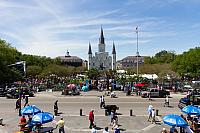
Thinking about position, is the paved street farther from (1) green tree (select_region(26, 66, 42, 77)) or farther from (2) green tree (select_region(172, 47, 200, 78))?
(1) green tree (select_region(26, 66, 42, 77))

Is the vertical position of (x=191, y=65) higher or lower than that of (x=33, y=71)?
higher

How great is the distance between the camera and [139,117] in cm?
2845

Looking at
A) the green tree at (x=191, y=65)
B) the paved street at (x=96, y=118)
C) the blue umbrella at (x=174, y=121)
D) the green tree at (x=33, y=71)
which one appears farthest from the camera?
the green tree at (x=33, y=71)

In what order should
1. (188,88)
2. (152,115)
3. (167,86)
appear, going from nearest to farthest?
(152,115), (188,88), (167,86)

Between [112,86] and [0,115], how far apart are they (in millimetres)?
29138

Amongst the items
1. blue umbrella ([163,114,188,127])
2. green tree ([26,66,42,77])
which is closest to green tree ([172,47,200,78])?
green tree ([26,66,42,77])

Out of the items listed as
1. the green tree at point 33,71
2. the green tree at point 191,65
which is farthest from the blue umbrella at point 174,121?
the green tree at point 33,71

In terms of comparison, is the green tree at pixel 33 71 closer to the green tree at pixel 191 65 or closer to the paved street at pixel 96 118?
the green tree at pixel 191 65

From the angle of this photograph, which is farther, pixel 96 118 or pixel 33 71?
pixel 33 71

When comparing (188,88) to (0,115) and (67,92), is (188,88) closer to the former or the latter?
(67,92)

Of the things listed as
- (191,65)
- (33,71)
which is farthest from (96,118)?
(33,71)

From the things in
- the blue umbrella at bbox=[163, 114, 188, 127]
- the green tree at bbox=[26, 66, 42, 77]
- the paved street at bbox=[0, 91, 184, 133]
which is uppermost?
the green tree at bbox=[26, 66, 42, 77]

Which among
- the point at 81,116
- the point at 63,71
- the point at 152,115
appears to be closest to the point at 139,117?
the point at 152,115

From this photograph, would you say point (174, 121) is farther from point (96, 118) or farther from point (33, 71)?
point (33, 71)
